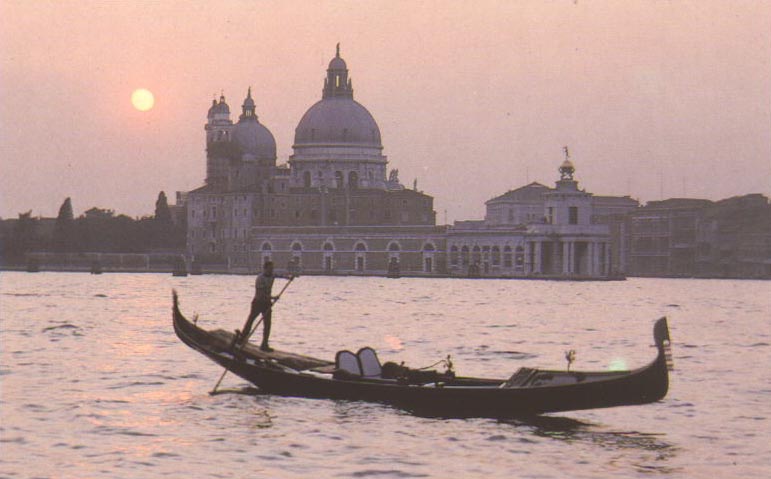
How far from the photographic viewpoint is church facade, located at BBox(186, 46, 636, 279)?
126438mm

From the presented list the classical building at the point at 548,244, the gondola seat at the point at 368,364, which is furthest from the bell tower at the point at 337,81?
the gondola seat at the point at 368,364

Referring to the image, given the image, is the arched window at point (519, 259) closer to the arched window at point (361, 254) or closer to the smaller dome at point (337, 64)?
the arched window at point (361, 254)

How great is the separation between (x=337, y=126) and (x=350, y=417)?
413 feet

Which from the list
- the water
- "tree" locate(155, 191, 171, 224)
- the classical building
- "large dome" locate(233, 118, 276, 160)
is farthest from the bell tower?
the water

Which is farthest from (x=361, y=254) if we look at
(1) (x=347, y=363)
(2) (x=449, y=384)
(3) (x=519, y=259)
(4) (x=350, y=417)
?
(4) (x=350, y=417)

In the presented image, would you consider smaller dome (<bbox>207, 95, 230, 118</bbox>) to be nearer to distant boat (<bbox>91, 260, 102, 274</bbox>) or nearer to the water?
distant boat (<bbox>91, 260, 102, 274</bbox>)

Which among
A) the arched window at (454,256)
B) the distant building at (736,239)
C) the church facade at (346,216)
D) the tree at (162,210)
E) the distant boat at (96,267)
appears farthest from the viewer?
the tree at (162,210)

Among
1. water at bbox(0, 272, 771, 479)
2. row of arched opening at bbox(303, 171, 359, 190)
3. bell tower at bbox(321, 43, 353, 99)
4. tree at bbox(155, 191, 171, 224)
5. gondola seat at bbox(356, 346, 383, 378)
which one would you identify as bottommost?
water at bbox(0, 272, 771, 479)

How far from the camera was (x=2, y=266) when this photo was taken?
13488 centimetres

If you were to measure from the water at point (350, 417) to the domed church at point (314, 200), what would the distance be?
83.2m

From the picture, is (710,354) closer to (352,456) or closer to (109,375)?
(109,375)

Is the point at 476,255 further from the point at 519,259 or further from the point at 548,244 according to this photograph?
the point at 548,244

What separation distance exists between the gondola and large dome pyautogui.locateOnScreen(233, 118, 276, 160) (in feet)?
409

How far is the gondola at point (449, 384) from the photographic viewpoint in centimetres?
2030
